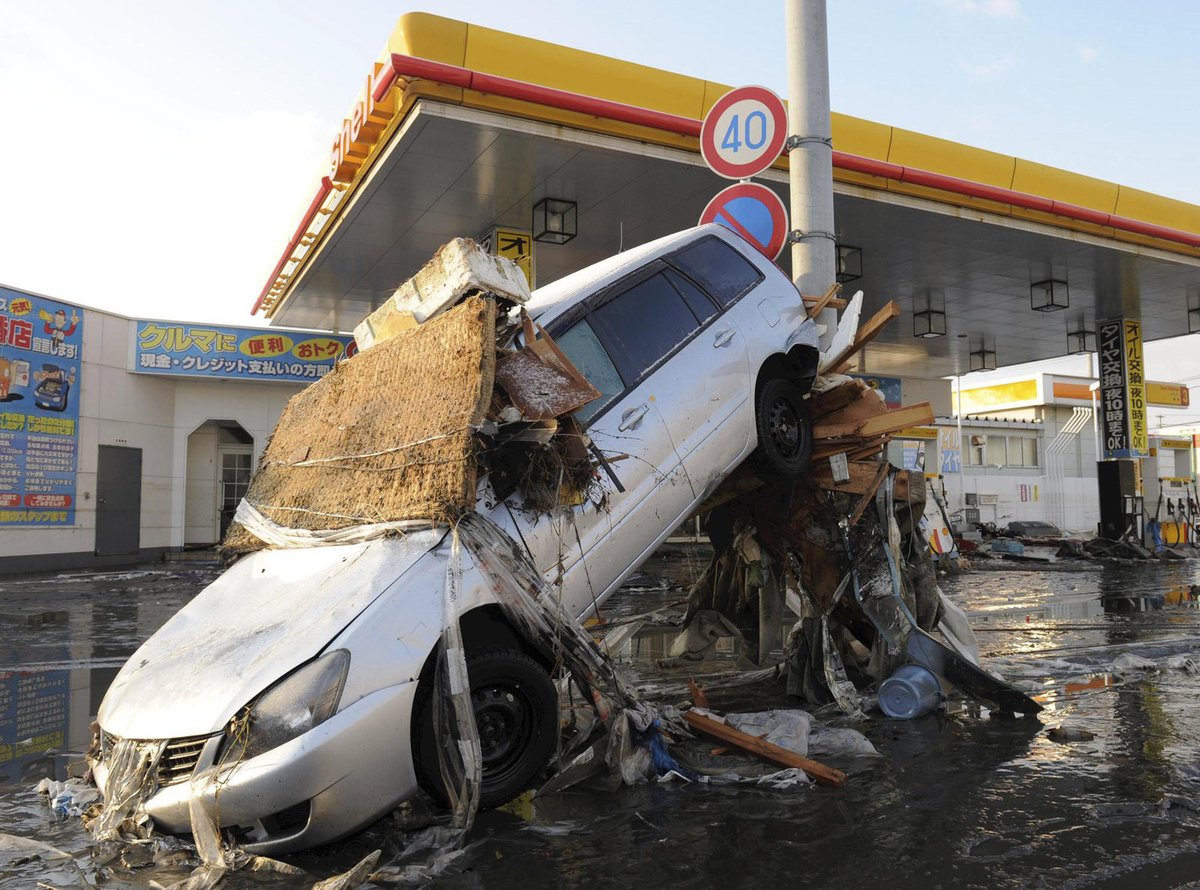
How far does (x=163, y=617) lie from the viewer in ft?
35.7

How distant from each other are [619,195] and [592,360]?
333 inches

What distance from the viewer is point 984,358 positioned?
77.7ft

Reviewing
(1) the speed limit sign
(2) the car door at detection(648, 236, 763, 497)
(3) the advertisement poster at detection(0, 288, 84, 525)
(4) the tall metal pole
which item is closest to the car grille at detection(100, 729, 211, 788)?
(2) the car door at detection(648, 236, 763, 497)

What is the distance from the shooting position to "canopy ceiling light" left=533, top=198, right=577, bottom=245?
1244 cm

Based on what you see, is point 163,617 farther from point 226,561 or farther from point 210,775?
point 210,775

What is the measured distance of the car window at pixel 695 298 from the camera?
16.9 feet

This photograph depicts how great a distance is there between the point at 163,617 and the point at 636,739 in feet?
28.7

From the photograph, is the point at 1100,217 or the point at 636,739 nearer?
the point at 636,739

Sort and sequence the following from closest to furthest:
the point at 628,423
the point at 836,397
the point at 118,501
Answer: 1. the point at 628,423
2. the point at 836,397
3. the point at 118,501

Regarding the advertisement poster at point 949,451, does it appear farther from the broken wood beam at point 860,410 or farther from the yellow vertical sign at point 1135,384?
the broken wood beam at point 860,410

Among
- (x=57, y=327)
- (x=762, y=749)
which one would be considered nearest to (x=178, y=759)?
(x=762, y=749)

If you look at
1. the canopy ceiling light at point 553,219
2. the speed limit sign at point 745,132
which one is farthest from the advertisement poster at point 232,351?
the speed limit sign at point 745,132

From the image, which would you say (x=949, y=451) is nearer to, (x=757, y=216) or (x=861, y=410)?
(x=757, y=216)

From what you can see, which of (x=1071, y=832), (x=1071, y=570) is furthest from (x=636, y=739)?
(x=1071, y=570)
